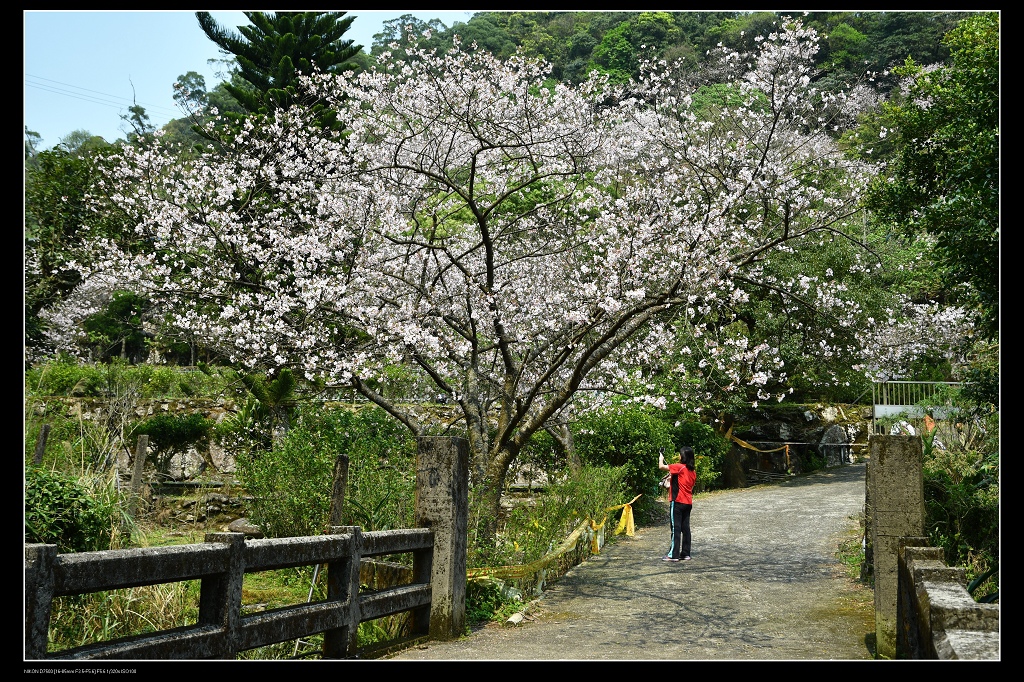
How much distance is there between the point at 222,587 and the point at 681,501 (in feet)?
22.6

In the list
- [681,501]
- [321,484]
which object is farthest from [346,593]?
[681,501]

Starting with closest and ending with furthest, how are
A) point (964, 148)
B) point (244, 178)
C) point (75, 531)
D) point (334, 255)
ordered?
point (75, 531)
point (964, 148)
point (334, 255)
point (244, 178)

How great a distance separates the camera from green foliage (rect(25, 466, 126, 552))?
19.1ft

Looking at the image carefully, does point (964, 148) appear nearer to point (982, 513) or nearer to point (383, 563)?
point (982, 513)

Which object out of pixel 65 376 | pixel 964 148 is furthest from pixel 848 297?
pixel 65 376

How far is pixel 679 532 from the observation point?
10281 millimetres

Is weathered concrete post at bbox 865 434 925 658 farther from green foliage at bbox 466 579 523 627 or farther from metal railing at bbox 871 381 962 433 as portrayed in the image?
metal railing at bbox 871 381 962 433

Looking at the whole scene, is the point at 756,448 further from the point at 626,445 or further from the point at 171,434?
the point at 171,434

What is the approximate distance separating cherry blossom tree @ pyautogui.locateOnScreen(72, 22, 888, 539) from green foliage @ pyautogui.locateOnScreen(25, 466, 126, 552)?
11.3 feet

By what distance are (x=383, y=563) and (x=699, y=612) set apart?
3.26m

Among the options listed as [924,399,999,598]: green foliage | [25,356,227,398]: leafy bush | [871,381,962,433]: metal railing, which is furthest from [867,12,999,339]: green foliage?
[25,356,227,398]: leafy bush

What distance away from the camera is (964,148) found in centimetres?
730

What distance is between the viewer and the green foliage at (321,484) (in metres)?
8.67

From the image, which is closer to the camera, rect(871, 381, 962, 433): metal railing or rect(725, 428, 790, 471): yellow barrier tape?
rect(871, 381, 962, 433): metal railing
